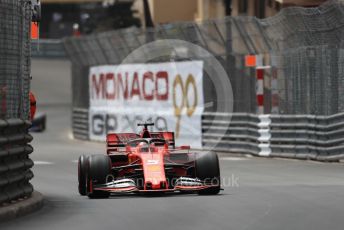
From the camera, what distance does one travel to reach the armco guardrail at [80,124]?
39594mm

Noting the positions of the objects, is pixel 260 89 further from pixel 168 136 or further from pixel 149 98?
pixel 168 136

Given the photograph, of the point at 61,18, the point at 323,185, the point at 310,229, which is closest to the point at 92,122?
the point at 323,185

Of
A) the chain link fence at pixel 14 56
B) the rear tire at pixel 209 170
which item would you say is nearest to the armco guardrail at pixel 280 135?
the rear tire at pixel 209 170

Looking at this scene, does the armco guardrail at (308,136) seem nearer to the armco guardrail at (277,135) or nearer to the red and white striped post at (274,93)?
the armco guardrail at (277,135)

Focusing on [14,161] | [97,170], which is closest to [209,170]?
[97,170]

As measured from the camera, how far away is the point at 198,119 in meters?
31.0

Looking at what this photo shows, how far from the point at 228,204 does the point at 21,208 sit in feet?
8.69

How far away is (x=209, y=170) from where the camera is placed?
54.5 ft

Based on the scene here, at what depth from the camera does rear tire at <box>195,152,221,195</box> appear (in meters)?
16.6

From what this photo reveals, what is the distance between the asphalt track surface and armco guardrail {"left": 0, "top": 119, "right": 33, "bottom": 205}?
38 centimetres

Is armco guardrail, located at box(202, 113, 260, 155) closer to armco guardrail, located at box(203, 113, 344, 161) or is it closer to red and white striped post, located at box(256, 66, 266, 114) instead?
armco guardrail, located at box(203, 113, 344, 161)

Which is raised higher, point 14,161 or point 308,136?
point 14,161

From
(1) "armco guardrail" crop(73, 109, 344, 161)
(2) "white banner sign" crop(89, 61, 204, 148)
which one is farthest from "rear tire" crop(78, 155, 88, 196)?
(2) "white banner sign" crop(89, 61, 204, 148)

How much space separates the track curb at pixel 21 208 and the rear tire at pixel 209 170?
2318 millimetres
